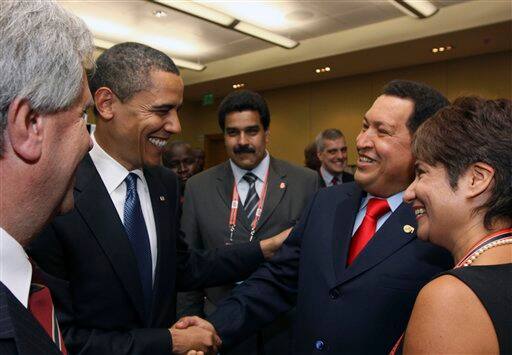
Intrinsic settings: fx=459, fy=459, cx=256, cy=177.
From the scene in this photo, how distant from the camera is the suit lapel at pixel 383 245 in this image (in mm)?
1530

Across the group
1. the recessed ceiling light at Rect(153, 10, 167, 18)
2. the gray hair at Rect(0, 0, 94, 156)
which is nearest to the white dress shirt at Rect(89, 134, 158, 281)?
the gray hair at Rect(0, 0, 94, 156)

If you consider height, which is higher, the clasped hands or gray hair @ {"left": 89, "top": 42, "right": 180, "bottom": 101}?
gray hair @ {"left": 89, "top": 42, "right": 180, "bottom": 101}

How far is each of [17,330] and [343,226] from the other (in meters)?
1.21

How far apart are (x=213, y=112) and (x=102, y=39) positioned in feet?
13.6

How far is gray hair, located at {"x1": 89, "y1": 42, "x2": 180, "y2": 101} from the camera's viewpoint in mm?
1675

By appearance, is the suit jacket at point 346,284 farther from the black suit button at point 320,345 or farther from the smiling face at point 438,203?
the smiling face at point 438,203

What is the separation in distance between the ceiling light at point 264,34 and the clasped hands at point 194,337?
5.24m

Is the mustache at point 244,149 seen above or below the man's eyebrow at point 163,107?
below

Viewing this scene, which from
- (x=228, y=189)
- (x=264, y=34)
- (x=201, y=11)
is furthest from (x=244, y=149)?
(x=264, y=34)

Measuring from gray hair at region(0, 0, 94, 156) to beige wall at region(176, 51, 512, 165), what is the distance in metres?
6.94

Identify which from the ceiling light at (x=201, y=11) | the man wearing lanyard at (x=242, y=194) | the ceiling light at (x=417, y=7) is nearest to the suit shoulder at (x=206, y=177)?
the man wearing lanyard at (x=242, y=194)

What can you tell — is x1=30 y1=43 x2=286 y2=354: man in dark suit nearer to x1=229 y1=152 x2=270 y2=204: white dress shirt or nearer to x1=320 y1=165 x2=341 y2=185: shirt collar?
x1=229 y1=152 x2=270 y2=204: white dress shirt

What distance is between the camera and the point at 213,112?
11148mm

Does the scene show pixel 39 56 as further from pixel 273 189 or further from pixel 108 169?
pixel 273 189
